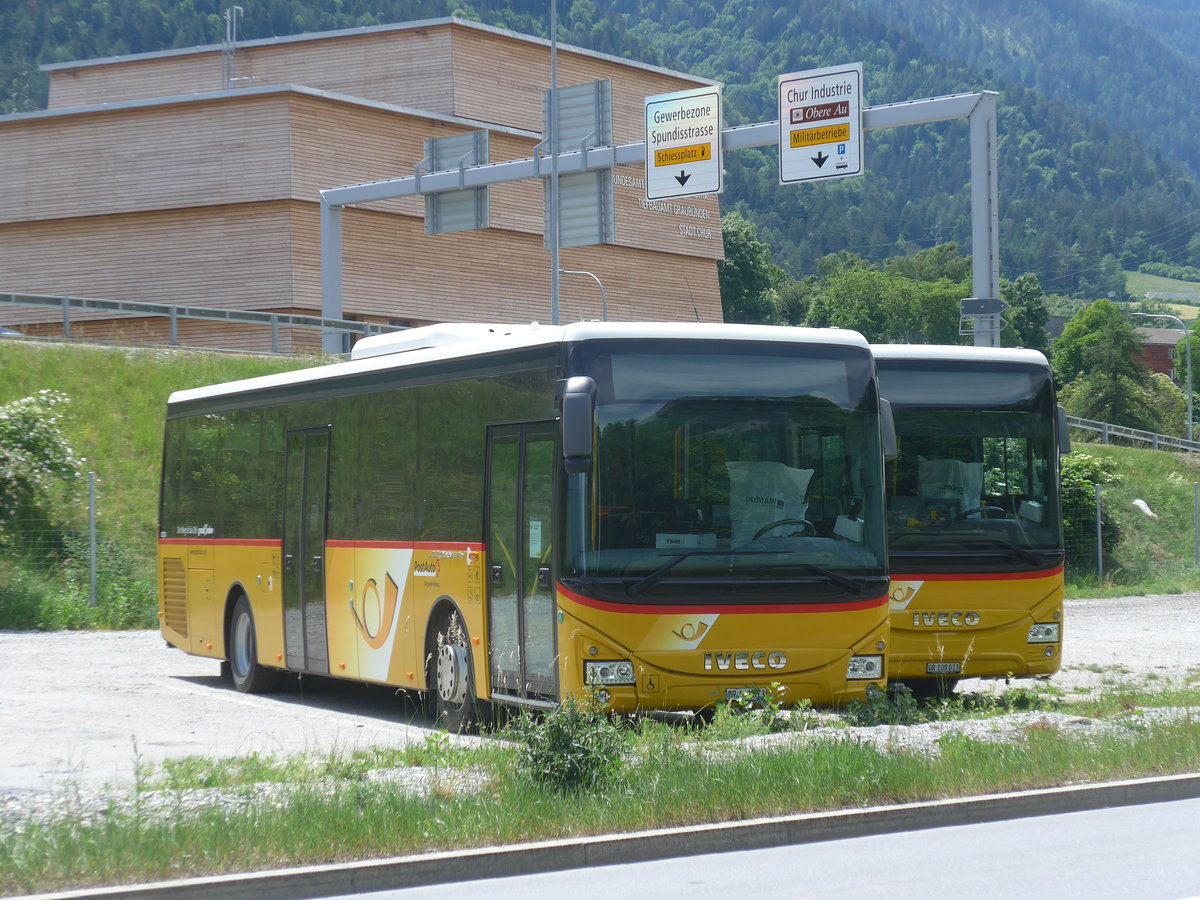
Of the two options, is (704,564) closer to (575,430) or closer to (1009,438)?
(575,430)

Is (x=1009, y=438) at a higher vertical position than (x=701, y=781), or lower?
higher

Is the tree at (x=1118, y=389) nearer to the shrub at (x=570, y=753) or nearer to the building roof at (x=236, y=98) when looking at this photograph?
the building roof at (x=236, y=98)

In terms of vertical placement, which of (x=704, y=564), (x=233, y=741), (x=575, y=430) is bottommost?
(x=233, y=741)

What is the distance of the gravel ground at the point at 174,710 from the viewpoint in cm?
1055

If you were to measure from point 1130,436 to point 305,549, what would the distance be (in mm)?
43565

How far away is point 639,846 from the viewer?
795cm

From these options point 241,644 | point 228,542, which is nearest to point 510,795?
point 241,644

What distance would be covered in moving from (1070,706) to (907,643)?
1.51 meters

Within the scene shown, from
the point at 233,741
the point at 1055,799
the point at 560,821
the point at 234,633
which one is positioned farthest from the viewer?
the point at 234,633

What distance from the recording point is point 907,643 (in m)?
13.9

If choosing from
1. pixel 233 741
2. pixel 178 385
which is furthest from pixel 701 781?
pixel 178 385

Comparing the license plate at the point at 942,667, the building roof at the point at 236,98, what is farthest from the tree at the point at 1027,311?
the license plate at the point at 942,667

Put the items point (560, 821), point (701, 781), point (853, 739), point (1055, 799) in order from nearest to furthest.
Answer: point (560, 821) < point (701, 781) < point (1055, 799) < point (853, 739)

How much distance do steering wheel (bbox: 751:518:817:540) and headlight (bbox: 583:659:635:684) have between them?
128cm
